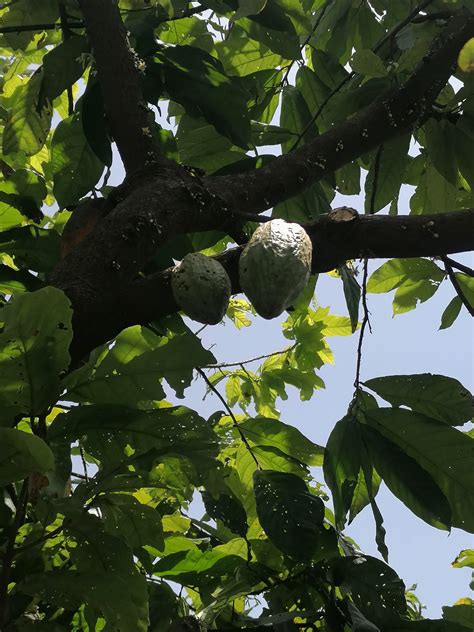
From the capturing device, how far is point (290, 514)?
1.36m

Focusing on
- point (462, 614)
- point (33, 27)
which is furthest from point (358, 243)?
point (33, 27)

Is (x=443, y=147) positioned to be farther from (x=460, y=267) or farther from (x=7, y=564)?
(x=7, y=564)

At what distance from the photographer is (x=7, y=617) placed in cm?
108

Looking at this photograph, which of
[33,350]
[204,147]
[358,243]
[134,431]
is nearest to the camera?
[33,350]

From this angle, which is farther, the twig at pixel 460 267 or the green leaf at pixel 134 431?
the twig at pixel 460 267

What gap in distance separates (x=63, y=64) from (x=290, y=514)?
3.60 ft

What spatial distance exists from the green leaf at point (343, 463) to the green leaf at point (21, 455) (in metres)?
0.74

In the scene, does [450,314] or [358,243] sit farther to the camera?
[450,314]

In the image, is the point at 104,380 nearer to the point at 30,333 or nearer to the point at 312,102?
the point at 30,333

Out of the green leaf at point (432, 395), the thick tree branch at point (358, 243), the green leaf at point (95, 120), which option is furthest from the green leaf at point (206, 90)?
the green leaf at point (432, 395)

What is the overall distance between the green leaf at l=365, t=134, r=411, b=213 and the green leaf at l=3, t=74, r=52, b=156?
85 cm

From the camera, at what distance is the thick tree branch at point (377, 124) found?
4.89ft

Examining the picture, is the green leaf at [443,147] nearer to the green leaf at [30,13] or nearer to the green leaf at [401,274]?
the green leaf at [401,274]

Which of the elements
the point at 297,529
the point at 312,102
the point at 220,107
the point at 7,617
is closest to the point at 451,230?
the point at 297,529
